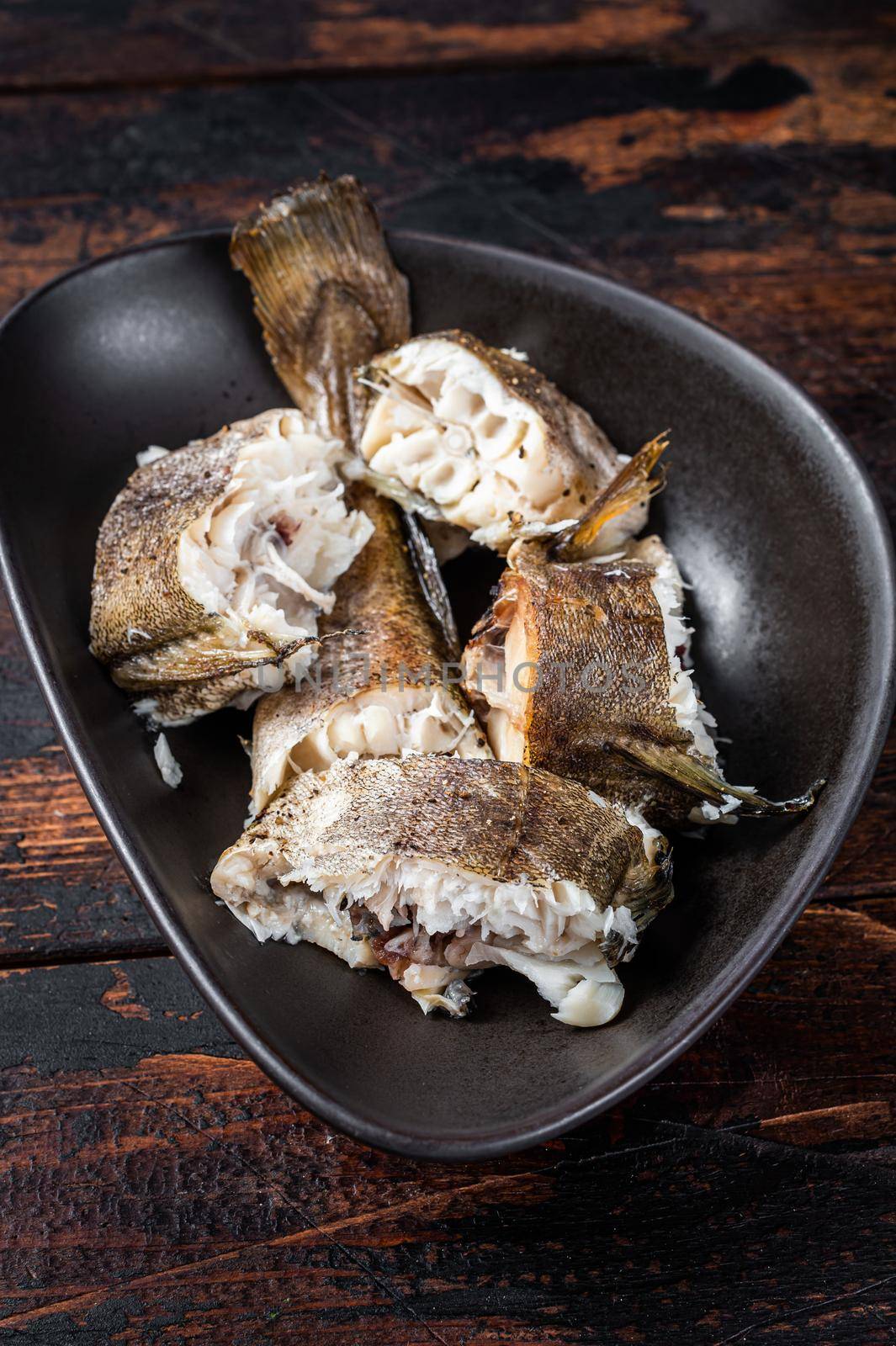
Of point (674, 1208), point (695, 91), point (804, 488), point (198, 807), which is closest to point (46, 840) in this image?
point (198, 807)

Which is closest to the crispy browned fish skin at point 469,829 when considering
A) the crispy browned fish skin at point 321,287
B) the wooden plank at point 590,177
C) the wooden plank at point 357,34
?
the crispy browned fish skin at point 321,287

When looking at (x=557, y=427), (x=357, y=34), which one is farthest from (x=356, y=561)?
(x=357, y=34)

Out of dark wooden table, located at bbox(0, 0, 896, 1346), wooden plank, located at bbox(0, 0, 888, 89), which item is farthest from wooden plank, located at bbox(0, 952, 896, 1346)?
wooden plank, located at bbox(0, 0, 888, 89)

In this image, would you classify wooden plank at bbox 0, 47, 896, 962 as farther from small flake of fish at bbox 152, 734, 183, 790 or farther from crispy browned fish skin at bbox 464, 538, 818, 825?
small flake of fish at bbox 152, 734, 183, 790

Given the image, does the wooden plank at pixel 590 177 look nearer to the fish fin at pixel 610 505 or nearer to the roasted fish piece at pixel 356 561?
the roasted fish piece at pixel 356 561

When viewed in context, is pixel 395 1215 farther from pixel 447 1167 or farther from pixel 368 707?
pixel 368 707
